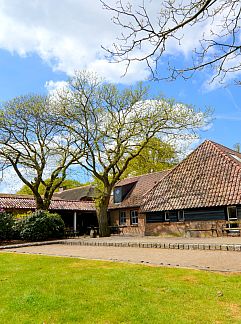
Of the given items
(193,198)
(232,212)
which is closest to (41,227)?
(193,198)

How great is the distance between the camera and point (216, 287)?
6.94 meters

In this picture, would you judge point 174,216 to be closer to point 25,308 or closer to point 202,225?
point 202,225

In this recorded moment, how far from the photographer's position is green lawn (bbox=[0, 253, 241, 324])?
5.39 m

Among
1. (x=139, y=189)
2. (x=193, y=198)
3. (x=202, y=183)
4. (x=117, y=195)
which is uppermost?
(x=139, y=189)

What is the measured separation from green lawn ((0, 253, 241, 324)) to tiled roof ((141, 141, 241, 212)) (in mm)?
14281

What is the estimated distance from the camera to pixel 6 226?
25.5 metres

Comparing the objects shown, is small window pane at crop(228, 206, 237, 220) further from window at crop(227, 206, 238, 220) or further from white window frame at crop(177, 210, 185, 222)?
white window frame at crop(177, 210, 185, 222)

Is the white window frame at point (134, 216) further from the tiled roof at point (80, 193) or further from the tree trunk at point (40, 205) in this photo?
the tiled roof at point (80, 193)

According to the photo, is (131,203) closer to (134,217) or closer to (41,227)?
(134,217)

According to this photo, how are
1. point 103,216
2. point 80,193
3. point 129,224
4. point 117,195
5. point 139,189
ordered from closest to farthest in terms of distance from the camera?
point 103,216, point 129,224, point 139,189, point 117,195, point 80,193

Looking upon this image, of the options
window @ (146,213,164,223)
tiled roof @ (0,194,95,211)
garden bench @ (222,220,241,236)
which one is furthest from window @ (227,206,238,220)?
tiled roof @ (0,194,95,211)

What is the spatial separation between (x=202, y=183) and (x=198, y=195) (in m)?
1.04

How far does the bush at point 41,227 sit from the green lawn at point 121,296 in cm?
1616

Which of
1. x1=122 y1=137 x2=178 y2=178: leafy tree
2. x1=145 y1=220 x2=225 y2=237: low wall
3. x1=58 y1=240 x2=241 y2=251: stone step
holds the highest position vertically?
x1=122 y1=137 x2=178 y2=178: leafy tree
